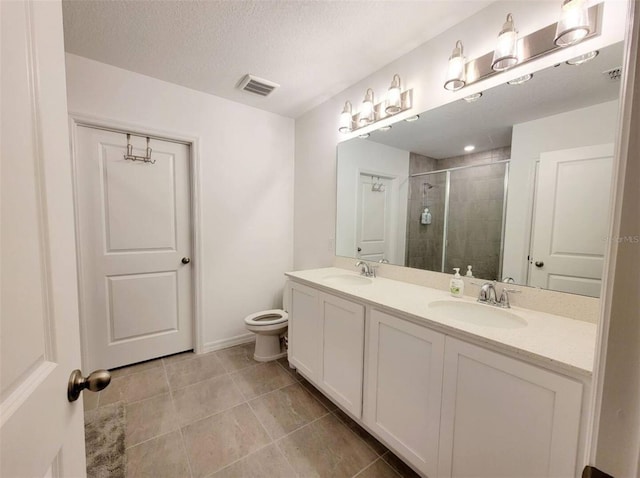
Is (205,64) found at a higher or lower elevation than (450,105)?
higher

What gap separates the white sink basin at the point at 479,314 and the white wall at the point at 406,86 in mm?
1198

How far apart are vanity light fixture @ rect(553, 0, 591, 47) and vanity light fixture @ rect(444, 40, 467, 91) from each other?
40 centimetres

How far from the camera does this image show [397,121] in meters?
1.92

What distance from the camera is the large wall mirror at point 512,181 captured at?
1.14 metres

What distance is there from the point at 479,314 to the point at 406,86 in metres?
1.55

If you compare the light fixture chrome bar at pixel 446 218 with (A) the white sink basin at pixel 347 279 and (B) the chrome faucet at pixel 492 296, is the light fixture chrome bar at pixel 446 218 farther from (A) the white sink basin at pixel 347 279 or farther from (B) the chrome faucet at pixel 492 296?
(A) the white sink basin at pixel 347 279

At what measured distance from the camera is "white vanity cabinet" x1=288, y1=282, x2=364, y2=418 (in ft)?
5.00

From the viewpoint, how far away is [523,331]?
104 centimetres

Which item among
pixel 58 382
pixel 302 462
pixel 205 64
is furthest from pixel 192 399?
pixel 205 64

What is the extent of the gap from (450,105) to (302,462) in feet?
7.22

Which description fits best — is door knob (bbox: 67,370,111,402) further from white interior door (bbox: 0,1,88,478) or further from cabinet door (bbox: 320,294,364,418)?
cabinet door (bbox: 320,294,364,418)

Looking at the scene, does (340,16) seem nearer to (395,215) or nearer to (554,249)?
(395,215)

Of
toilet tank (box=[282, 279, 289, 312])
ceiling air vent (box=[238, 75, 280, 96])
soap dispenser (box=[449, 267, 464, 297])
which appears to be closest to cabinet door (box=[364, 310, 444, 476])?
soap dispenser (box=[449, 267, 464, 297])

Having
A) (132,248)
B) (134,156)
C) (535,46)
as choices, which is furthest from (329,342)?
(134,156)
